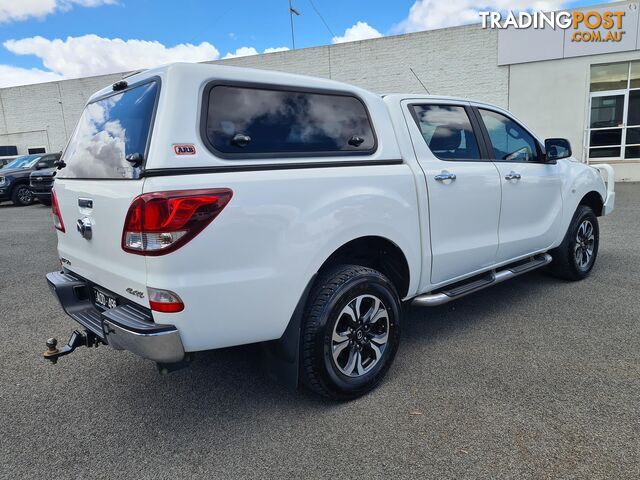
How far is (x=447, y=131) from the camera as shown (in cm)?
361

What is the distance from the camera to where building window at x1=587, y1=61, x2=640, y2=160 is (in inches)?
571

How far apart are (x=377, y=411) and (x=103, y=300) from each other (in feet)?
5.71

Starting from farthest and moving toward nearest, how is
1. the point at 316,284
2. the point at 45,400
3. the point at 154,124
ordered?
the point at 45,400 < the point at 316,284 < the point at 154,124

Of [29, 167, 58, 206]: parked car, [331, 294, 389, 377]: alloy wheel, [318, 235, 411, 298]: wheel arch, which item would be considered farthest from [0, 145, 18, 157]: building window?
[331, 294, 389, 377]: alloy wheel

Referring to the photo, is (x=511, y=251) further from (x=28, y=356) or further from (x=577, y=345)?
(x=28, y=356)

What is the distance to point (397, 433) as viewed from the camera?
2.50 metres

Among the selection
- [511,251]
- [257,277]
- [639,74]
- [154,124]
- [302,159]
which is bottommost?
[511,251]

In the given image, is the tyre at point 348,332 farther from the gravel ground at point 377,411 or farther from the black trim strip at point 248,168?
the black trim strip at point 248,168

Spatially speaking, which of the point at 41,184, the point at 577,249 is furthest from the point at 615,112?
the point at 41,184

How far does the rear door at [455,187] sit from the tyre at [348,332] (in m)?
0.62

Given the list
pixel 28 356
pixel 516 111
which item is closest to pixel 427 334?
pixel 28 356

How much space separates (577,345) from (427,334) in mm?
1100

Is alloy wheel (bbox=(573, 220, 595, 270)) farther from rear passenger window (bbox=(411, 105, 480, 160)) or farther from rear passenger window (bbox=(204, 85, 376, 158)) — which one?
rear passenger window (bbox=(204, 85, 376, 158))

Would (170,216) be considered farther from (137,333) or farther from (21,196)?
(21,196)
